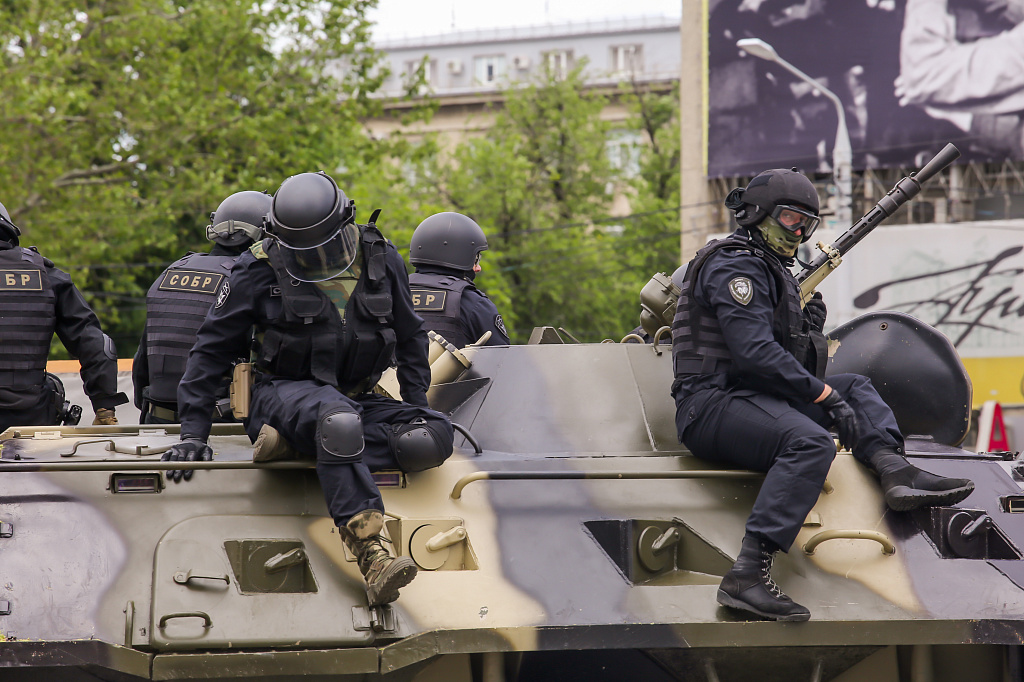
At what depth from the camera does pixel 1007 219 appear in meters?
20.8

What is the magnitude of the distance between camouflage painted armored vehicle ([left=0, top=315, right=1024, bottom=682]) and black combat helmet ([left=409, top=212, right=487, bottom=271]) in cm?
256

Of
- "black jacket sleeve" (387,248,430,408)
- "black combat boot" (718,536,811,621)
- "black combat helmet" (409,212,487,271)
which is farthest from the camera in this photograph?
"black combat helmet" (409,212,487,271)

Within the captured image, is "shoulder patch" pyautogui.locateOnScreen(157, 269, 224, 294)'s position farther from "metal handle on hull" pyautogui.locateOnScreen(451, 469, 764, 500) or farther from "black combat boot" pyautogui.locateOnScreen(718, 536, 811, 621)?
"black combat boot" pyautogui.locateOnScreen(718, 536, 811, 621)

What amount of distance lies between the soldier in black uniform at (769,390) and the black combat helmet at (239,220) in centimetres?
319

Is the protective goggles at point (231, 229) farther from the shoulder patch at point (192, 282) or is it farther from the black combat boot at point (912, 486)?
the black combat boot at point (912, 486)

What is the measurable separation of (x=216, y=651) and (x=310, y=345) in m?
1.26

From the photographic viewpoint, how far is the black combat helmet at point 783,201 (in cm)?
497

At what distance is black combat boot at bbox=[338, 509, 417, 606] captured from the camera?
416cm

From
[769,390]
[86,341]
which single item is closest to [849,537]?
[769,390]

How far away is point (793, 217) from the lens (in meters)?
4.98

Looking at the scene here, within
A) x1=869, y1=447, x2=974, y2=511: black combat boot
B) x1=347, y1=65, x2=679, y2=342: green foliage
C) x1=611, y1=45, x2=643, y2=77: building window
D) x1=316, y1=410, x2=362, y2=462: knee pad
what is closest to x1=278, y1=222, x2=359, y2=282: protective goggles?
x1=316, y1=410, x2=362, y2=462: knee pad

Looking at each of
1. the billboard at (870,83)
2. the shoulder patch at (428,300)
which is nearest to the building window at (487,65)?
the billboard at (870,83)

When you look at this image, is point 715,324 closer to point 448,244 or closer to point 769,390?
point 769,390

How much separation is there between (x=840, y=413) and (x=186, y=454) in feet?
8.53
